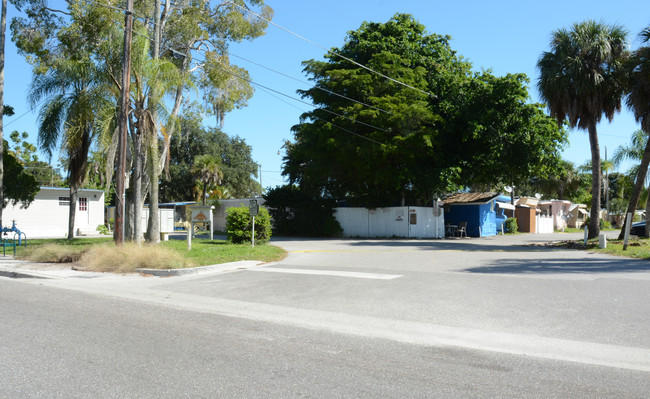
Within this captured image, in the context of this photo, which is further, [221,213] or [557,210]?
[557,210]

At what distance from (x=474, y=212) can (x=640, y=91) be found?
14.1 metres

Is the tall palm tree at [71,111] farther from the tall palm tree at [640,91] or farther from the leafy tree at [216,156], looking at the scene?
the leafy tree at [216,156]

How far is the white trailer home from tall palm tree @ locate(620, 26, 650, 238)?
32.1 meters

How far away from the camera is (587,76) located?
935 inches

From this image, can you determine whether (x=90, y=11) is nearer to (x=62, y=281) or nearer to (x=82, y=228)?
(x=62, y=281)

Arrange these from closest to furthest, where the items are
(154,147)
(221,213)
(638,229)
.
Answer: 1. (154,147)
2. (638,229)
3. (221,213)

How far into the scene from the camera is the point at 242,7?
21.3m

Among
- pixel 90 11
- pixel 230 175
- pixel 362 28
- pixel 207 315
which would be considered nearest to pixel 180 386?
pixel 207 315

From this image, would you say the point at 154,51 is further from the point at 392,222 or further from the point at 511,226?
the point at 511,226

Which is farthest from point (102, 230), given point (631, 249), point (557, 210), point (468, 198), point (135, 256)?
point (557, 210)

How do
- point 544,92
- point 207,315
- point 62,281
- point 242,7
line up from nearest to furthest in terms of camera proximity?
Result: point 207,315, point 62,281, point 242,7, point 544,92

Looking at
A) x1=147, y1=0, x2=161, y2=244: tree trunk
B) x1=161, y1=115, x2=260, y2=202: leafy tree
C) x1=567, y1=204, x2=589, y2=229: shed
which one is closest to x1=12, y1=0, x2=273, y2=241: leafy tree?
x1=147, y1=0, x2=161, y2=244: tree trunk

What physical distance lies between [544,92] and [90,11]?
21.2 m

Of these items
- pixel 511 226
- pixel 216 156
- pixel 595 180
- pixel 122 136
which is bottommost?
pixel 511 226
